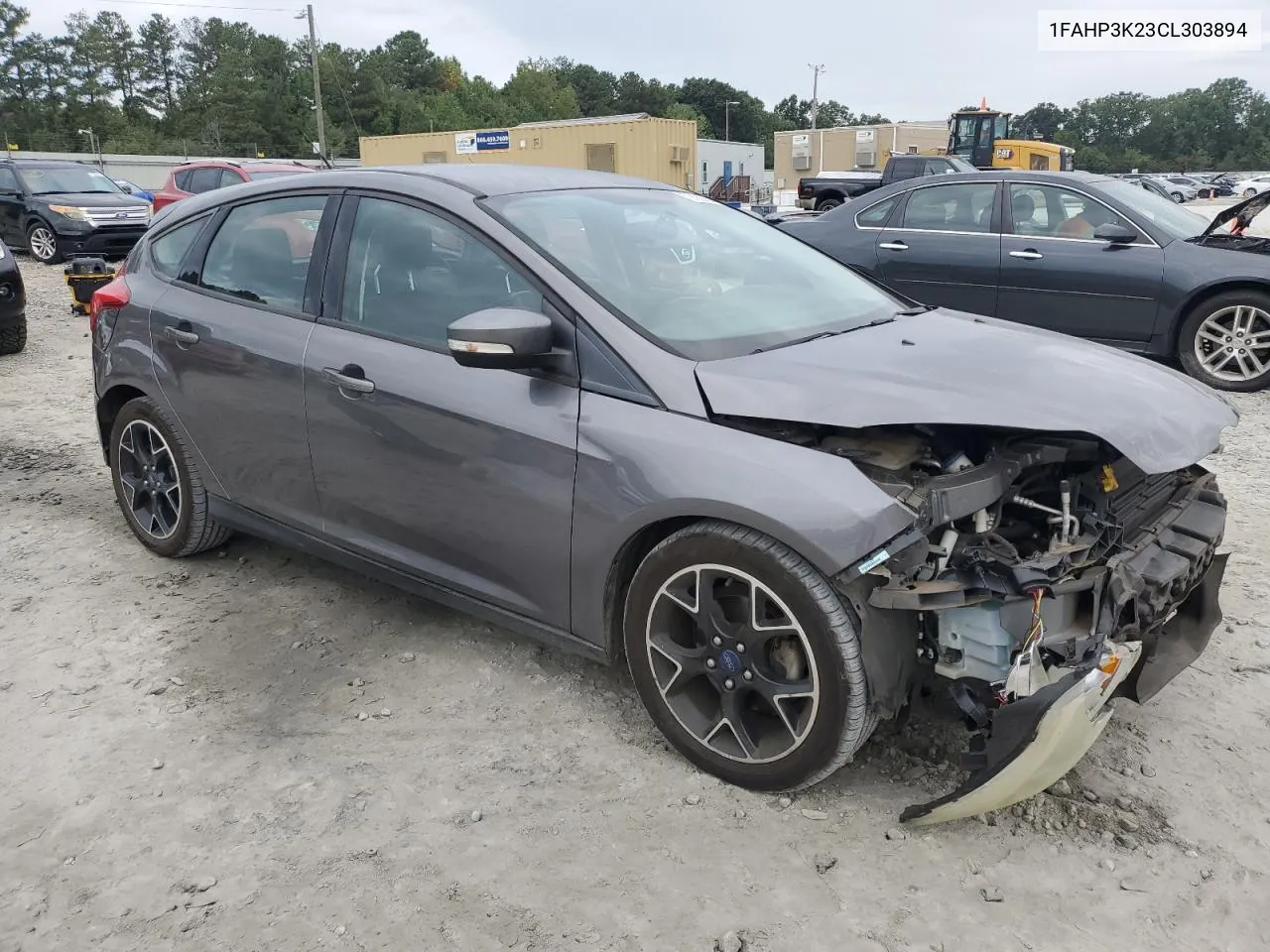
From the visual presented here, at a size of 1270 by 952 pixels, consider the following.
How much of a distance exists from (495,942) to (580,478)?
118cm

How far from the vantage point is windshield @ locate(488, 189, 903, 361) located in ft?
9.39

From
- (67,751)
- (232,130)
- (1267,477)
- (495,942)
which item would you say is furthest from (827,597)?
(232,130)

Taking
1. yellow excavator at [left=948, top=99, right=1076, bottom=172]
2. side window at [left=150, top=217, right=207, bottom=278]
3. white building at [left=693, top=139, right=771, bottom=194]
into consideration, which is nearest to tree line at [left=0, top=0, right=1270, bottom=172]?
white building at [left=693, top=139, right=771, bottom=194]

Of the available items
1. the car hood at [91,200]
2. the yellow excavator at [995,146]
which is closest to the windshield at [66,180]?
the car hood at [91,200]

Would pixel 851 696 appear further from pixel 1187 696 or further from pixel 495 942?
pixel 1187 696

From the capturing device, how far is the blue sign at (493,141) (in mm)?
37625

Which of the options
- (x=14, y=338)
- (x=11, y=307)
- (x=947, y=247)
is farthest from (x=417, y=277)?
(x=14, y=338)

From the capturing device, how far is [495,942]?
86.3 inches

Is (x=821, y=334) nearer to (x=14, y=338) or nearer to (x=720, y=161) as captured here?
(x=14, y=338)

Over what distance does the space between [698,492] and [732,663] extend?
0.48 m

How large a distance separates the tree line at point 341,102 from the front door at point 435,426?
55076mm

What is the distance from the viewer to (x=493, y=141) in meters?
37.9

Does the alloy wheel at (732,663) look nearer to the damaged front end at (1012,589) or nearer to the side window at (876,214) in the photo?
the damaged front end at (1012,589)

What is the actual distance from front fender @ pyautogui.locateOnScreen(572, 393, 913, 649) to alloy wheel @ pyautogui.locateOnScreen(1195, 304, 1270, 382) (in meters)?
5.77
